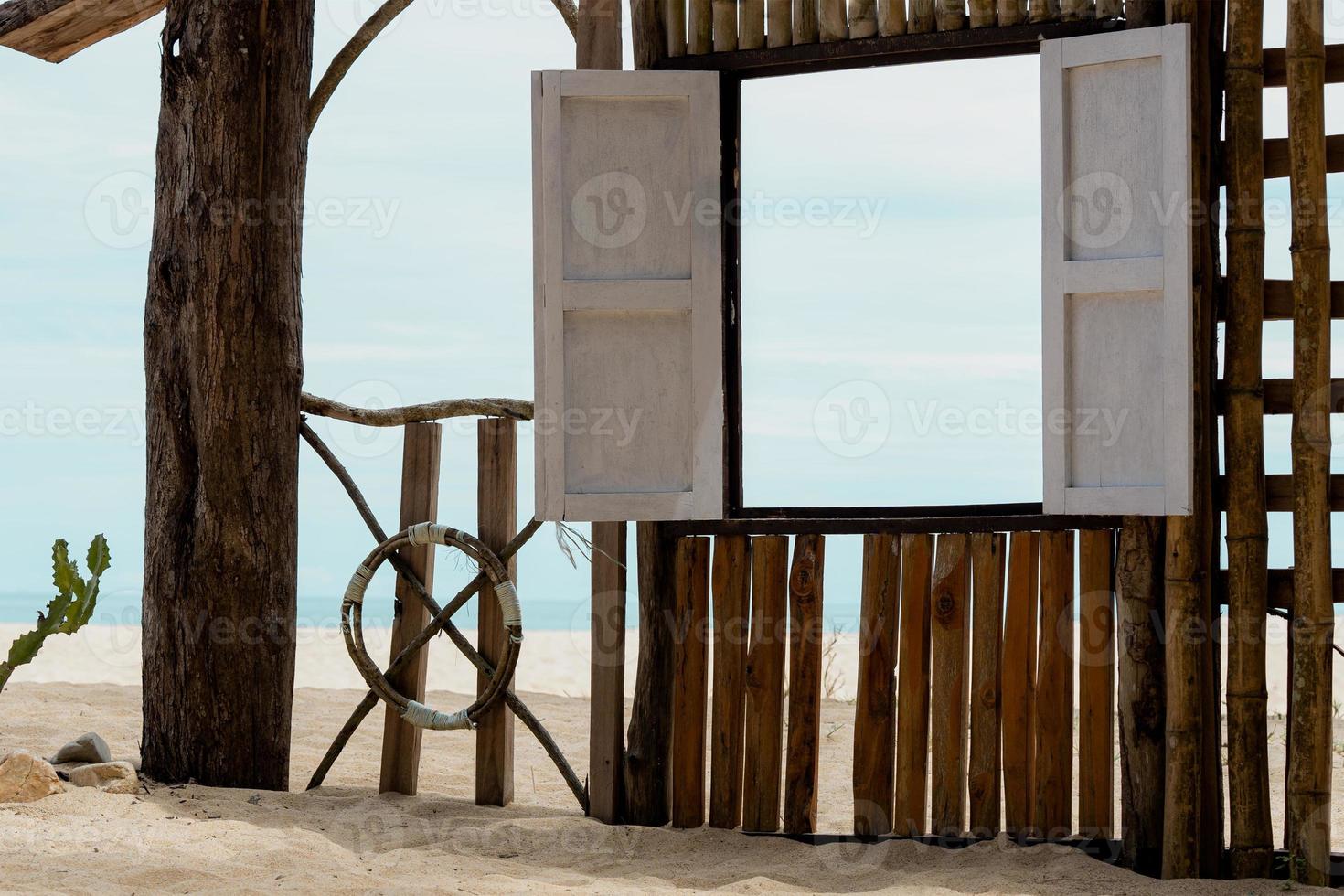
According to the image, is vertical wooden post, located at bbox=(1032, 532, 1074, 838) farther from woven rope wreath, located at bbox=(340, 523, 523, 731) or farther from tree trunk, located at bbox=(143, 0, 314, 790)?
tree trunk, located at bbox=(143, 0, 314, 790)

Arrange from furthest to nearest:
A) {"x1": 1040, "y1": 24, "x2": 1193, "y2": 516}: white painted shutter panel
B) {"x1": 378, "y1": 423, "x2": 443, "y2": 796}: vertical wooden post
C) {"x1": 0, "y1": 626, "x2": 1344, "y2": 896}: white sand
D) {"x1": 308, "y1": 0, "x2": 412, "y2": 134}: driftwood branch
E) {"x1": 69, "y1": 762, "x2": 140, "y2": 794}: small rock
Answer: {"x1": 308, "y1": 0, "x2": 412, "y2": 134}: driftwood branch, {"x1": 378, "y1": 423, "x2": 443, "y2": 796}: vertical wooden post, {"x1": 69, "y1": 762, "x2": 140, "y2": 794}: small rock, {"x1": 1040, "y1": 24, "x2": 1193, "y2": 516}: white painted shutter panel, {"x1": 0, "y1": 626, "x2": 1344, "y2": 896}: white sand

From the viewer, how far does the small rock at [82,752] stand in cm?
413

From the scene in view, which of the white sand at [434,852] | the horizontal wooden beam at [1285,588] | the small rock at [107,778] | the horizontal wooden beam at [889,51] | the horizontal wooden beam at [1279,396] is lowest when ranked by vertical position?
the white sand at [434,852]

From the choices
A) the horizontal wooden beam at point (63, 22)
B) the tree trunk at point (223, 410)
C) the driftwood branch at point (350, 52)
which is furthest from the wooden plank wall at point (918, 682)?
the horizontal wooden beam at point (63, 22)

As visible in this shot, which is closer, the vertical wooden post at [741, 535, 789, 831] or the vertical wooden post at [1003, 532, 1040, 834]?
the vertical wooden post at [1003, 532, 1040, 834]

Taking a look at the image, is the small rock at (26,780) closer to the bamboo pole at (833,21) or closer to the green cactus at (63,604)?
the green cactus at (63,604)

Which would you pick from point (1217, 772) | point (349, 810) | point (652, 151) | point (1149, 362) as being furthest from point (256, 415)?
point (1217, 772)

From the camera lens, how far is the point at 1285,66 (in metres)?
3.41

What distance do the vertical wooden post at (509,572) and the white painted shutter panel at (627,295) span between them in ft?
1.97

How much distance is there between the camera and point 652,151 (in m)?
3.71

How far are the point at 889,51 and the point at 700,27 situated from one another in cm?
58

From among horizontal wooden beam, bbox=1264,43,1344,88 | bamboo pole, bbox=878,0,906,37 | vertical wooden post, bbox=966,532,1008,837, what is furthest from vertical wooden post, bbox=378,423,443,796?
horizontal wooden beam, bbox=1264,43,1344,88

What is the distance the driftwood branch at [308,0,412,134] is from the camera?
15.7 feet

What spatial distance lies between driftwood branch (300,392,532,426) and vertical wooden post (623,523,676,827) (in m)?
0.81
